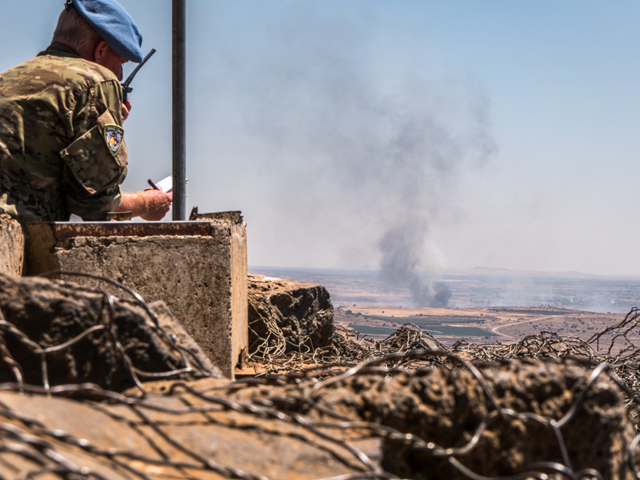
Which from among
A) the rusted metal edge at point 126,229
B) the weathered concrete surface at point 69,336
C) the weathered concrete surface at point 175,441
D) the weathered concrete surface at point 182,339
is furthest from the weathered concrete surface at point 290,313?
the weathered concrete surface at point 175,441

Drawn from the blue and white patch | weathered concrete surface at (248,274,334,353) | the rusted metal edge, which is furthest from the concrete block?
weathered concrete surface at (248,274,334,353)

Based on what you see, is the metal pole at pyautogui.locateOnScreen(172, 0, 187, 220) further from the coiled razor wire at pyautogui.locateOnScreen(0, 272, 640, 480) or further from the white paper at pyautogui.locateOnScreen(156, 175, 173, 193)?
the coiled razor wire at pyautogui.locateOnScreen(0, 272, 640, 480)

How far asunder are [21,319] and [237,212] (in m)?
2.43

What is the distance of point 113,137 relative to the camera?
3324 mm

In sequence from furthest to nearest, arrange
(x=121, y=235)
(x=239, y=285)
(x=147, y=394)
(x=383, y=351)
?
(x=383, y=351) → (x=239, y=285) → (x=121, y=235) → (x=147, y=394)

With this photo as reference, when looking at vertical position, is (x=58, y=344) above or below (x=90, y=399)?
above

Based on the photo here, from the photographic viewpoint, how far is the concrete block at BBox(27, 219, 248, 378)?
312 centimetres

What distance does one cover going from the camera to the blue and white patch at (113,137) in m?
3.28

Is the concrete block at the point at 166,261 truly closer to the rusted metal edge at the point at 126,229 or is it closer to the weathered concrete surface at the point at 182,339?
the rusted metal edge at the point at 126,229

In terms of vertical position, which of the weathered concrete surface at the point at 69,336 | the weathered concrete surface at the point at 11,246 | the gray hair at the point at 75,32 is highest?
the gray hair at the point at 75,32

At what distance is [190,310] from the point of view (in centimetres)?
324

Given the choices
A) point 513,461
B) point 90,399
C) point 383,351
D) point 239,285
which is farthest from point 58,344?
point 383,351

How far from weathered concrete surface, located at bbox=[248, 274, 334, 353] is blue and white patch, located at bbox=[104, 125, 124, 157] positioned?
6.28 feet

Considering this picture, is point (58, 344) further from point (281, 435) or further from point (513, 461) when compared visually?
point (513, 461)
